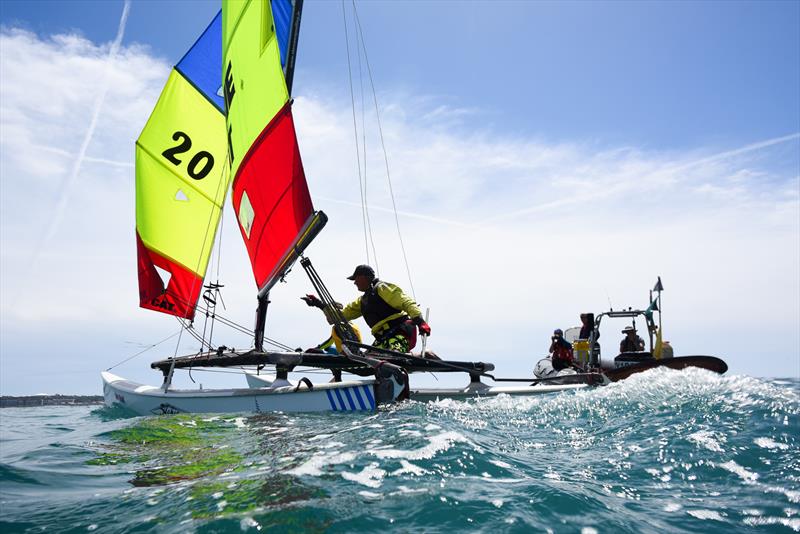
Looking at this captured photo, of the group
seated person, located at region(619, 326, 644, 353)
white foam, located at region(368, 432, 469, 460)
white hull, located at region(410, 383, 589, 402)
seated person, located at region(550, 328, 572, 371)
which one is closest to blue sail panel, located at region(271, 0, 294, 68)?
white hull, located at region(410, 383, 589, 402)

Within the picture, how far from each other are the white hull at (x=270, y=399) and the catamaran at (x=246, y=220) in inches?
0.6

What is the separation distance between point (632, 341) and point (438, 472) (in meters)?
11.9

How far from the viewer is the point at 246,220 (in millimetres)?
9000

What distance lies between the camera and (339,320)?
783 centimetres

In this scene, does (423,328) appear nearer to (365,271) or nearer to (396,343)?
(396,343)

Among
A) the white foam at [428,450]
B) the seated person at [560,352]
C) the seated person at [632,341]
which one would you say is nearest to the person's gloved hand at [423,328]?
the white foam at [428,450]

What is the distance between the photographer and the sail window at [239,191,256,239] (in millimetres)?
8812

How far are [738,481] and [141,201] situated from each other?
12847 millimetres

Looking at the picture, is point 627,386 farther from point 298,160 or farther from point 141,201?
point 141,201

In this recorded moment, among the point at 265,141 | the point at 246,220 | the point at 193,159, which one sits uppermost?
the point at 193,159

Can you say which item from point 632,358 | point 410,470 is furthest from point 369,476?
point 632,358

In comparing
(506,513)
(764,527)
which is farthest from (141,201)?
(764,527)

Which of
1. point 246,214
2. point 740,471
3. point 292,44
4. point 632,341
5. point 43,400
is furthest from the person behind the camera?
point 43,400

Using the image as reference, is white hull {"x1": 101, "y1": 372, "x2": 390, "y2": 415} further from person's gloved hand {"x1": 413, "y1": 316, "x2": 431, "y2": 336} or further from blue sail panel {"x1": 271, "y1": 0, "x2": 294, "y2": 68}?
blue sail panel {"x1": 271, "y1": 0, "x2": 294, "y2": 68}
